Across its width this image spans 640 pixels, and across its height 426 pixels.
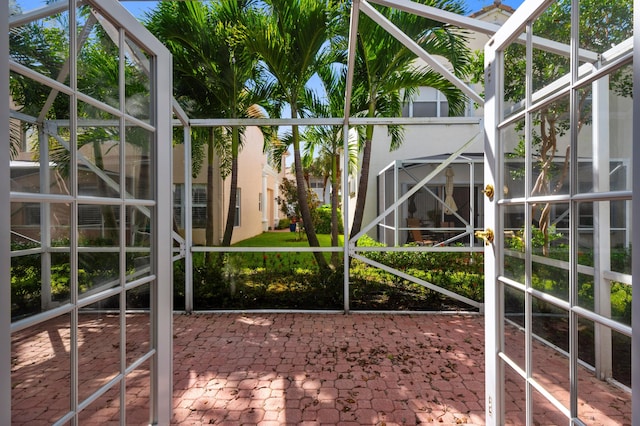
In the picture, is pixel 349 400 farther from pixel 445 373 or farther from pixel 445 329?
pixel 445 329

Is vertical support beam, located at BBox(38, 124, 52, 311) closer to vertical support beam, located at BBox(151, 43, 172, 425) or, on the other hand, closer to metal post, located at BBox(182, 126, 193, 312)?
vertical support beam, located at BBox(151, 43, 172, 425)

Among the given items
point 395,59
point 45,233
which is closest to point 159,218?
point 45,233

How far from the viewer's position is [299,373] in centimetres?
295

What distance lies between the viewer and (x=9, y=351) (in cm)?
104

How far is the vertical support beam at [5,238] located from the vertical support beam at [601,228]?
6.17 feet

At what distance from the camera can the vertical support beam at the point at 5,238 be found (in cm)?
101

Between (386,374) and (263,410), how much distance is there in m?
1.09

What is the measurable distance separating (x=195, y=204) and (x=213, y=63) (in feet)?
6.46

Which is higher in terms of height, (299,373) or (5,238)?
(5,238)

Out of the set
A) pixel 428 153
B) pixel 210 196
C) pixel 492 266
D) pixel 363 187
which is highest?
pixel 428 153

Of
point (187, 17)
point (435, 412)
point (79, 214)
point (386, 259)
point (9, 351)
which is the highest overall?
point (187, 17)

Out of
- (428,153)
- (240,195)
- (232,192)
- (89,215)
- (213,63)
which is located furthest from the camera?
(240,195)

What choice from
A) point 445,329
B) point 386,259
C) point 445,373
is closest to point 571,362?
point 445,373

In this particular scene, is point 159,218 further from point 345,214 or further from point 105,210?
point 345,214
